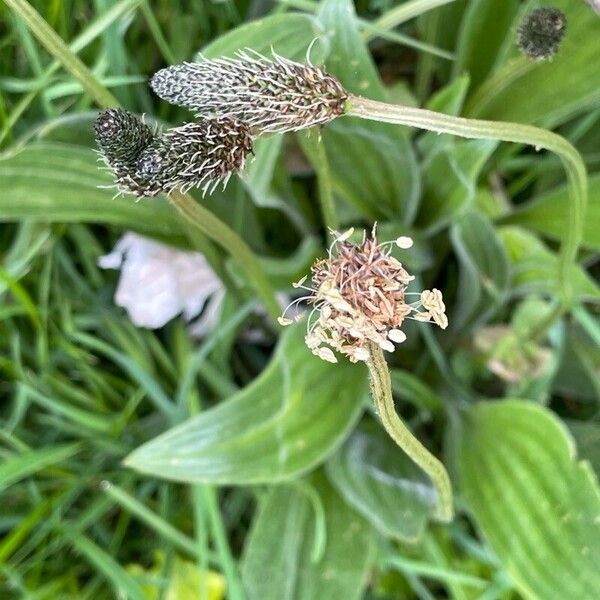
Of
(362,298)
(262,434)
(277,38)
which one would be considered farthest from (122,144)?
(262,434)

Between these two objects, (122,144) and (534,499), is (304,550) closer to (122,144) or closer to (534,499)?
(534,499)

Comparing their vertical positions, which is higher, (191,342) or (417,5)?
(417,5)

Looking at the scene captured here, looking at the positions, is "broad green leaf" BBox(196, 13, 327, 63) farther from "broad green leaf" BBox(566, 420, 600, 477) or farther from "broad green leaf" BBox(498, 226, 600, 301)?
"broad green leaf" BBox(566, 420, 600, 477)

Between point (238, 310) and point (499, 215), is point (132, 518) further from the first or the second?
point (499, 215)

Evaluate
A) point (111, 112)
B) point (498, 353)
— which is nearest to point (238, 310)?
point (498, 353)

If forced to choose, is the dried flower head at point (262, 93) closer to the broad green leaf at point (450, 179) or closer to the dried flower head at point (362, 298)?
the dried flower head at point (362, 298)

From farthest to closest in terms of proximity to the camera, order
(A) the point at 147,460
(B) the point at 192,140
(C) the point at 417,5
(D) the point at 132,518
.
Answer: (D) the point at 132,518
(A) the point at 147,460
(C) the point at 417,5
(B) the point at 192,140

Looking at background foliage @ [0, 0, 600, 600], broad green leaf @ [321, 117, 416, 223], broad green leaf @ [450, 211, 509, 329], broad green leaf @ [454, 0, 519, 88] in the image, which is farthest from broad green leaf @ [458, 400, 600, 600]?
broad green leaf @ [454, 0, 519, 88]
